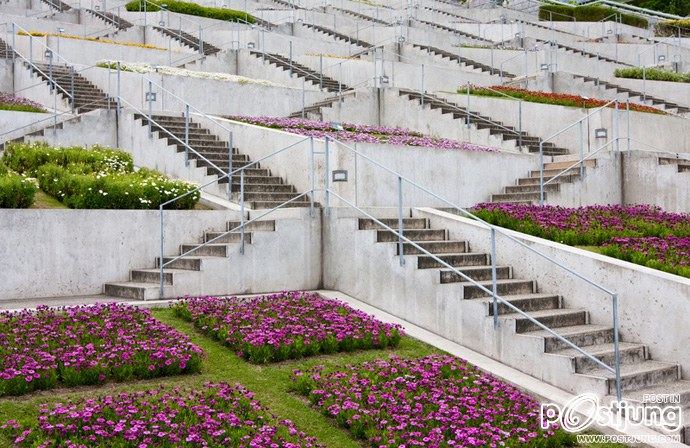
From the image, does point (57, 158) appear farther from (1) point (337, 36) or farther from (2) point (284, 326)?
(1) point (337, 36)

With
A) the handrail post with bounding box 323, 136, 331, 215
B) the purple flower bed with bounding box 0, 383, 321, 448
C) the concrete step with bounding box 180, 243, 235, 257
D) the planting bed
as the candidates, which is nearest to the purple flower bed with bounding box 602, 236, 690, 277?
the planting bed

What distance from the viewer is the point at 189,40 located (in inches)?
1298

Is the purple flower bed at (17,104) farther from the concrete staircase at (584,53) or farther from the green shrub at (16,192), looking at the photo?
the concrete staircase at (584,53)

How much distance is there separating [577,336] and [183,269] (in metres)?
5.69

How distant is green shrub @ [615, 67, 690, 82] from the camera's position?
30734 millimetres

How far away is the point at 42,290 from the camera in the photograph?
12211mm

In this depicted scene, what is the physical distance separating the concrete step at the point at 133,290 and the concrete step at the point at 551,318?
4717 millimetres

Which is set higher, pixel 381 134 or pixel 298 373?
pixel 381 134

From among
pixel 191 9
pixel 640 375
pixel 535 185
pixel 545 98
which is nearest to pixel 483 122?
pixel 545 98

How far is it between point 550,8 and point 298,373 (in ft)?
153

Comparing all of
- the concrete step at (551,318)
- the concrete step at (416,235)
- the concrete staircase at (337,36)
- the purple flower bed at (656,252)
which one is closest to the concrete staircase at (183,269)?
the concrete step at (416,235)

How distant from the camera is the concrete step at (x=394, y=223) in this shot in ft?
42.2

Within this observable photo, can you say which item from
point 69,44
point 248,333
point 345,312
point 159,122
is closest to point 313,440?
point 248,333

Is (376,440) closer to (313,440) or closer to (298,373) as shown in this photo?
(313,440)
